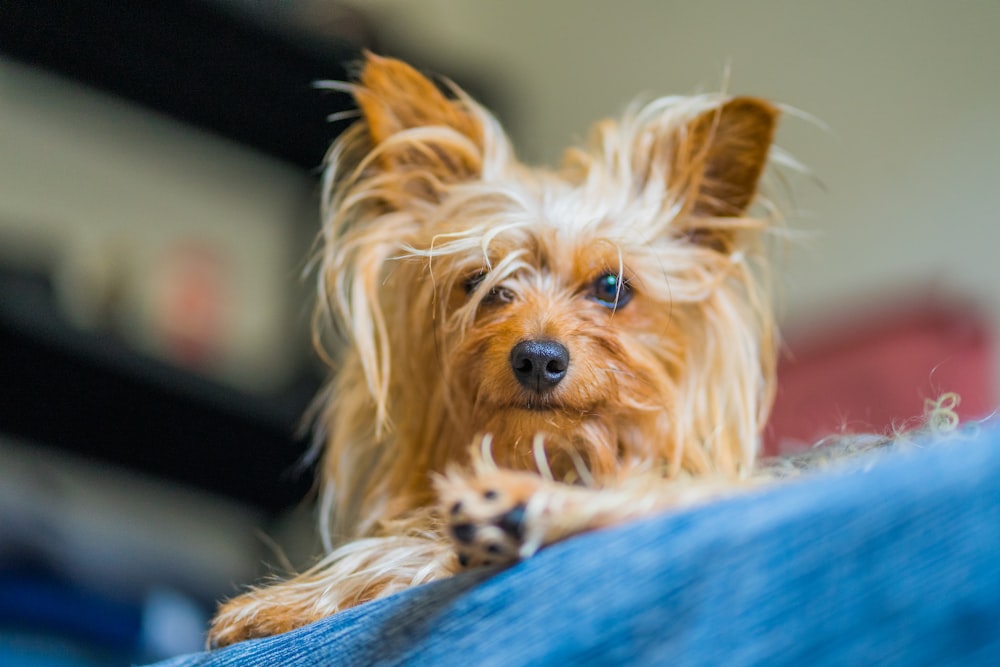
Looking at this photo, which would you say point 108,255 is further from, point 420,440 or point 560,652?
point 560,652

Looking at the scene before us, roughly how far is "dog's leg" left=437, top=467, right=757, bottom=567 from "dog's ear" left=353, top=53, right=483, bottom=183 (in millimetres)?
624

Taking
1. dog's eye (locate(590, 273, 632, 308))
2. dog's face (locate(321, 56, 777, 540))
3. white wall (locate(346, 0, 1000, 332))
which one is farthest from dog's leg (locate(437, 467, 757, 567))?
white wall (locate(346, 0, 1000, 332))

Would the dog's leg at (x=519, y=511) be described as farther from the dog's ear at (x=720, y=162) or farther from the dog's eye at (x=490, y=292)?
the dog's ear at (x=720, y=162)

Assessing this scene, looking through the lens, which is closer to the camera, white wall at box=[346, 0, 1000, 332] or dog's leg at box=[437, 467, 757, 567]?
dog's leg at box=[437, 467, 757, 567]

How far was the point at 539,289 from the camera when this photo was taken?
1.10 m

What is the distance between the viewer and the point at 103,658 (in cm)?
190

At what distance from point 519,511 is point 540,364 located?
358mm

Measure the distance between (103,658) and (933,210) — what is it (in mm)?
2151

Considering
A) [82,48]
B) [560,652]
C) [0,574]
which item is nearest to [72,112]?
[82,48]

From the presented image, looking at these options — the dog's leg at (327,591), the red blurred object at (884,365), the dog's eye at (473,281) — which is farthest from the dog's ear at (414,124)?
the red blurred object at (884,365)

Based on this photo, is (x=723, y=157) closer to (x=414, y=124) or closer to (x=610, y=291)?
(x=610, y=291)

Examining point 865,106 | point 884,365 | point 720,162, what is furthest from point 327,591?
point 865,106

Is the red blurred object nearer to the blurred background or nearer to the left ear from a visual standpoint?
the blurred background

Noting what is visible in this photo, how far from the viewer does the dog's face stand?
105cm
